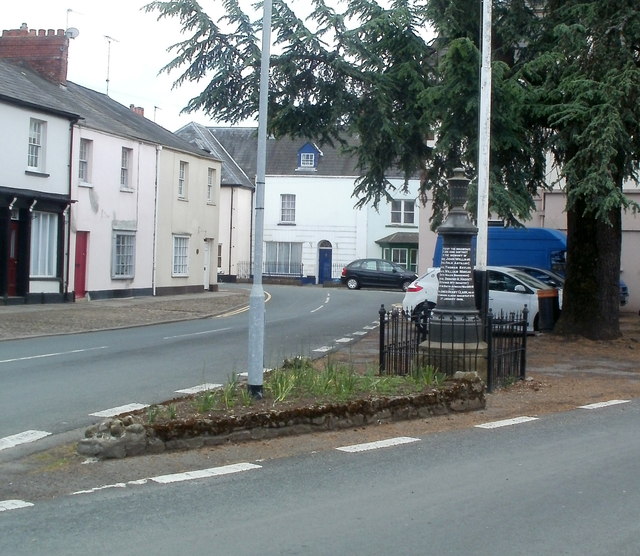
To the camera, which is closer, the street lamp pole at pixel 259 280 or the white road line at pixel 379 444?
the white road line at pixel 379 444

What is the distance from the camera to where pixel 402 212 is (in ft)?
177

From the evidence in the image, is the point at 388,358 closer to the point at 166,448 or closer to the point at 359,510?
the point at 166,448

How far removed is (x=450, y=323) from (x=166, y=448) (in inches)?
199

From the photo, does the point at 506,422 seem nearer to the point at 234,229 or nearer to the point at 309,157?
the point at 234,229

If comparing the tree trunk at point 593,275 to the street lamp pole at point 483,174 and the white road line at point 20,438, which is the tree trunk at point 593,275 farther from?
the white road line at point 20,438

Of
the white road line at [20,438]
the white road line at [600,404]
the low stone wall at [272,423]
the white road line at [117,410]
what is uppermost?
the low stone wall at [272,423]

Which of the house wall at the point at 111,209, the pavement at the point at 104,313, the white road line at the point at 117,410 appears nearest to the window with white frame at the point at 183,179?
the house wall at the point at 111,209

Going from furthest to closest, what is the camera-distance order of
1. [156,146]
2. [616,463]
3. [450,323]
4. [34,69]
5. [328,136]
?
1. [156,146]
2. [34,69]
3. [328,136]
4. [450,323]
5. [616,463]

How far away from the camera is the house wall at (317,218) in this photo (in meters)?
53.9

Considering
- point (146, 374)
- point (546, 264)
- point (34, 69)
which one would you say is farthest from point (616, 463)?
point (34, 69)

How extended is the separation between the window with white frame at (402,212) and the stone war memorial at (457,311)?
41.4 metres

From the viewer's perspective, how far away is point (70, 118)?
93.3ft

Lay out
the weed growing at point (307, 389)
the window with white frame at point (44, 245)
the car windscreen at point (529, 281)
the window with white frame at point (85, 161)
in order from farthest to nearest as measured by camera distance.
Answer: the window with white frame at point (85, 161) < the window with white frame at point (44, 245) < the car windscreen at point (529, 281) < the weed growing at point (307, 389)

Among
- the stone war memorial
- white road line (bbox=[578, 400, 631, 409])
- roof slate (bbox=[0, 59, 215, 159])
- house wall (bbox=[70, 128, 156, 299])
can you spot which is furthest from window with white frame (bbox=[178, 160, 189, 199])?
white road line (bbox=[578, 400, 631, 409])
